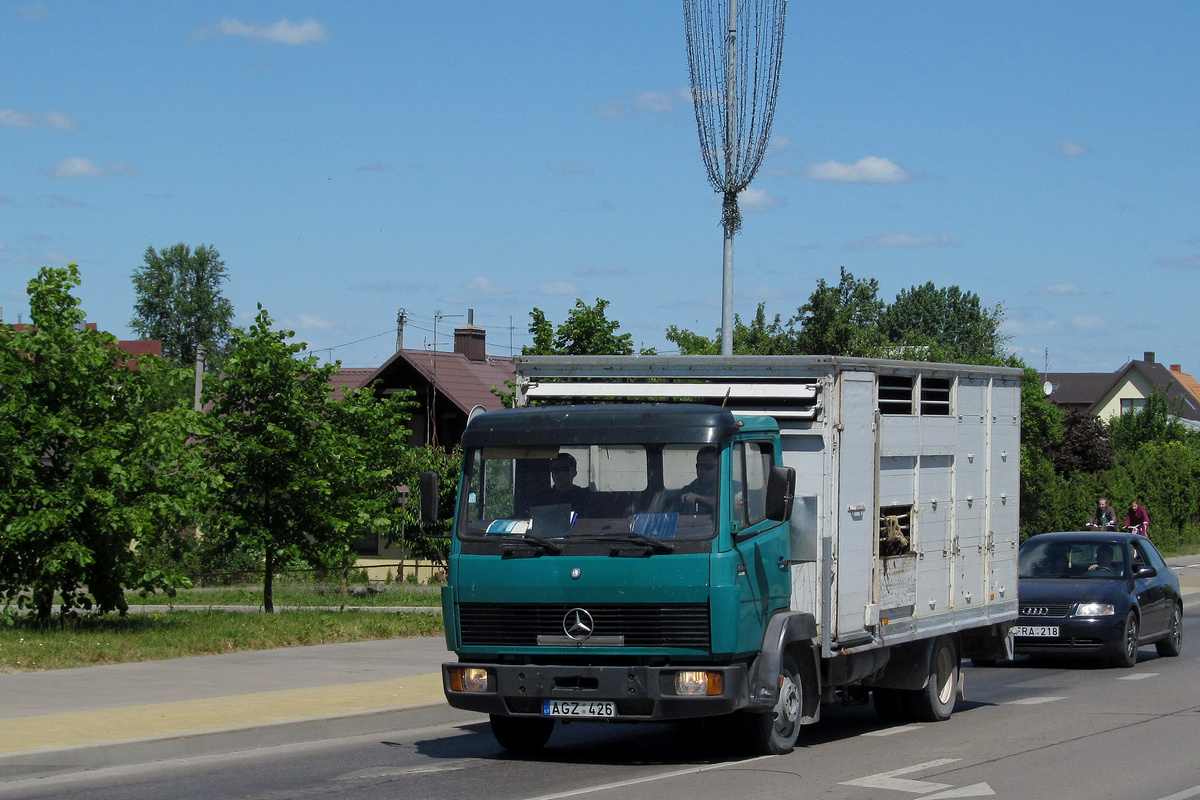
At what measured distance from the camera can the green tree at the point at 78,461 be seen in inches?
619

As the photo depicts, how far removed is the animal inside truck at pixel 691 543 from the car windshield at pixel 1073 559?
7008 millimetres

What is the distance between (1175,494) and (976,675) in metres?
32.0

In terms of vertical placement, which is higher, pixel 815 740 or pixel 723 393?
pixel 723 393

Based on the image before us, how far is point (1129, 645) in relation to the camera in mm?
16766

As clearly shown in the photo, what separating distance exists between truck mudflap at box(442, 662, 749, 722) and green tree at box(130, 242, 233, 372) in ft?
310

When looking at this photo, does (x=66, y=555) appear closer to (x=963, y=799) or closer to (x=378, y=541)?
(x=963, y=799)

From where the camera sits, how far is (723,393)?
1041cm

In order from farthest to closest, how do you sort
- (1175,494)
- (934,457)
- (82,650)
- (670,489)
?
1. (1175,494)
2. (82,650)
3. (934,457)
4. (670,489)

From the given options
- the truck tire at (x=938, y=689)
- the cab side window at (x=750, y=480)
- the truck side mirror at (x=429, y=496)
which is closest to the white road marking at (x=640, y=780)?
the cab side window at (x=750, y=480)

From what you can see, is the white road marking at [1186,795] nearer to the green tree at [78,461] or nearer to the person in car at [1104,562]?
the person in car at [1104,562]

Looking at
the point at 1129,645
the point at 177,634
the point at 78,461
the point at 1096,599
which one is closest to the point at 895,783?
the point at 1096,599

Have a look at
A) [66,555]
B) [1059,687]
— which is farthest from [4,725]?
[1059,687]

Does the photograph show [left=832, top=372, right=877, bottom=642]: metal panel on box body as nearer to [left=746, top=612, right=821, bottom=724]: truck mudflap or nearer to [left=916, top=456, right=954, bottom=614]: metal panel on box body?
[left=746, top=612, right=821, bottom=724]: truck mudflap

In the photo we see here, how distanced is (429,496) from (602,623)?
5.71 ft
